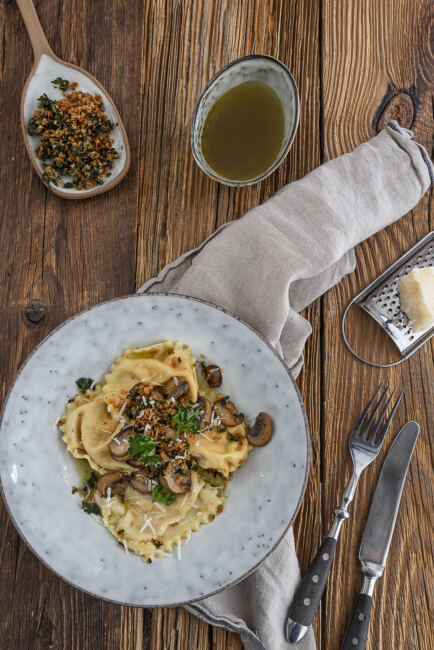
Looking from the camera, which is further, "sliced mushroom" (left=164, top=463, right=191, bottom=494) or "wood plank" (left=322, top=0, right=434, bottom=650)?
"wood plank" (left=322, top=0, right=434, bottom=650)

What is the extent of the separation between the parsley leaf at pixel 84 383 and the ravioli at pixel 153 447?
4cm

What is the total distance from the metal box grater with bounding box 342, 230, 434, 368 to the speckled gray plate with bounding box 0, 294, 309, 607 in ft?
3.14

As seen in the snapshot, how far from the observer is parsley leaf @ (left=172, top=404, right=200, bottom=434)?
348 centimetres

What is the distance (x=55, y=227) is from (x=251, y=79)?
5.90ft

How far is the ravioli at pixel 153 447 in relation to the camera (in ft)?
11.6

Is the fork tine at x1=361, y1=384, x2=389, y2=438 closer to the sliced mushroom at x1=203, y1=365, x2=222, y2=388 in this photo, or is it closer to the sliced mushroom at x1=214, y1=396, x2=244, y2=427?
the sliced mushroom at x1=214, y1=396, x2=244, y2=427

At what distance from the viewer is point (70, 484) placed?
3.70 meters

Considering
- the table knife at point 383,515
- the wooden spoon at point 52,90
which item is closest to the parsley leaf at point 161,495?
the table knife at point 383,515

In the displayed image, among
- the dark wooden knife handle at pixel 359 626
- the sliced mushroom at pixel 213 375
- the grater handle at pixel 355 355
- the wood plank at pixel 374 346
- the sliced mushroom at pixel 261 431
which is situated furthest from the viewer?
the grater handle at pixel 355 355

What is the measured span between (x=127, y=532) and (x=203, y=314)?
4.85ft

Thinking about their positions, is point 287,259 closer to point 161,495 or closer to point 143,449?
point 143,449

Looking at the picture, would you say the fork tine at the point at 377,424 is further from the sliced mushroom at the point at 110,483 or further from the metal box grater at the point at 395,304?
the sliced mushroom at the point at 110,483

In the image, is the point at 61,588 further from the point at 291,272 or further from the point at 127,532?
the point at 291,272

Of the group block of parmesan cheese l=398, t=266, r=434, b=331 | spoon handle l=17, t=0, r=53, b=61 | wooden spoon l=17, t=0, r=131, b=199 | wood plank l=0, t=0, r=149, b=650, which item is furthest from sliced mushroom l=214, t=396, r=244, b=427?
spoon handle l=17, t=0, r=53, b=61
